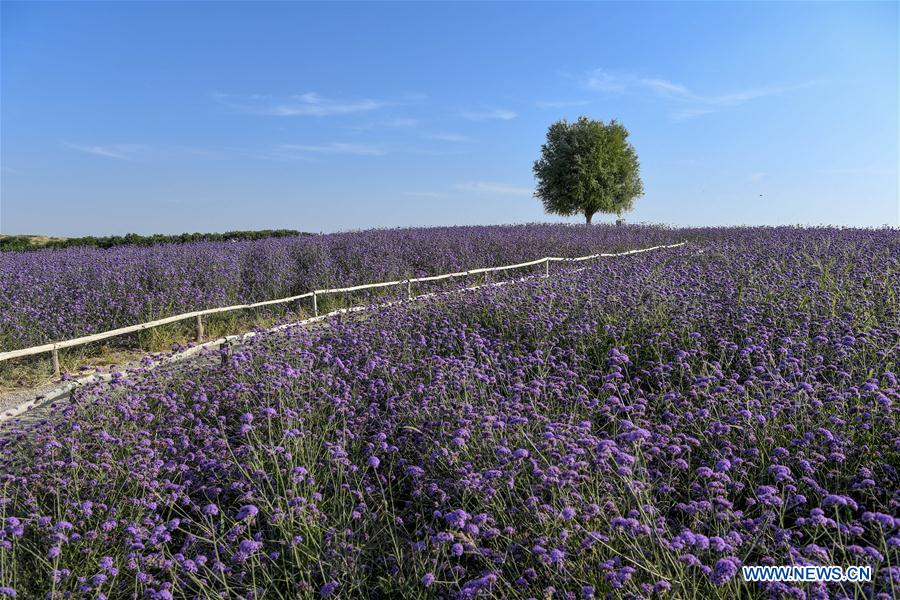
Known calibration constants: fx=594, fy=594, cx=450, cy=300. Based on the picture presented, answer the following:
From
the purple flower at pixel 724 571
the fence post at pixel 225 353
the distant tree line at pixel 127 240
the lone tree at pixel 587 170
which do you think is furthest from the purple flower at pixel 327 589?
the lone tree at pixel 587 170

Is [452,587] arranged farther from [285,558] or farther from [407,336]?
[407,336]

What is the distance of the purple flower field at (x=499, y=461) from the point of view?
2195 millimetres

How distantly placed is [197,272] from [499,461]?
815 cm

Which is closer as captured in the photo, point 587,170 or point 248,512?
point 248,512

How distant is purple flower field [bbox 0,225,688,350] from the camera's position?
24.8 ft

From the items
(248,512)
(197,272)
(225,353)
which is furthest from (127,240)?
(248,512)

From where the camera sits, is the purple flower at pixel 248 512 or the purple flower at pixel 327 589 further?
the purple flower at pixel 248 512

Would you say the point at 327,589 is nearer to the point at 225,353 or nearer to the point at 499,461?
the point at 499,461

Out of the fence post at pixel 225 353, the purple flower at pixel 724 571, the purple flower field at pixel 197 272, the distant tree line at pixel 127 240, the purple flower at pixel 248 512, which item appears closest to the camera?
the purple flower at pixel 724 571

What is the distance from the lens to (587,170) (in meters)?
32.2

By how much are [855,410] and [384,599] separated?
2.58 metres

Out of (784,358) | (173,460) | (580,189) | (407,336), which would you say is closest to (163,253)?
(407,336)

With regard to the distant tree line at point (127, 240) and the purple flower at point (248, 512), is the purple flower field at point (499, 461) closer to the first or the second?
the purple flower at point (248, 512)

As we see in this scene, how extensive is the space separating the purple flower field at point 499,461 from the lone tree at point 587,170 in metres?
27.4
